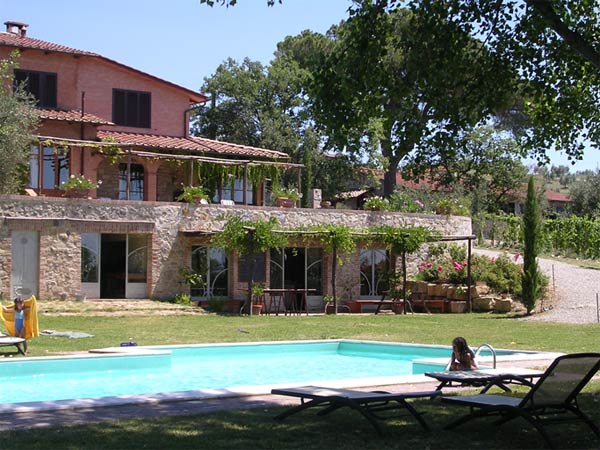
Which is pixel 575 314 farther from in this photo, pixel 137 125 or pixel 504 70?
pixel 137 125

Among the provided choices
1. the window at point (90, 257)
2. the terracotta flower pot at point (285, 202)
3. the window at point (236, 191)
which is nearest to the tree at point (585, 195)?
the window at point (236, 191)

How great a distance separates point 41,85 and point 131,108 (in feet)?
12.1

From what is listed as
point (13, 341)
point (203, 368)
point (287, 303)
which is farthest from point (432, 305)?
point (13, 341)

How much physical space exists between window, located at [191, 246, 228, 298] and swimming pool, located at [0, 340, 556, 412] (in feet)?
35.6

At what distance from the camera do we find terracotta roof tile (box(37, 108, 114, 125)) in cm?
3067

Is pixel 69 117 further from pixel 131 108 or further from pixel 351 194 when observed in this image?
pixel 351 194

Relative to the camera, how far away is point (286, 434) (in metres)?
8.41

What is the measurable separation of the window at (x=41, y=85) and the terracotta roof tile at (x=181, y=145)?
218 cm

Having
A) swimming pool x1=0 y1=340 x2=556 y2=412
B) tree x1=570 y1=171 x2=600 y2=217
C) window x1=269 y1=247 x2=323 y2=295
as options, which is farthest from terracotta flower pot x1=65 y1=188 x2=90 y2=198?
tree x1=570 y1=171 x2=600 y2=217

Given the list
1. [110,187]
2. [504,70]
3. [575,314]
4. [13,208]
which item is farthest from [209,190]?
[504,70]

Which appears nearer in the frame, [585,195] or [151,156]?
[151,156]

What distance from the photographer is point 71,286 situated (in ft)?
88.2

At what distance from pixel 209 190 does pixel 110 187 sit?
3675 mm

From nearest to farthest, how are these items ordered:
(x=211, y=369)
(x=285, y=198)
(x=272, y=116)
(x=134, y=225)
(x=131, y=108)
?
(x=211, y=369) → (x=134, y=225) → (x=285, y=198) → (x=131, y=108) → (x=272, y=116)
